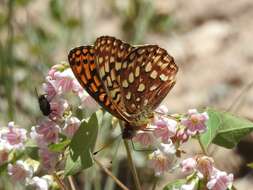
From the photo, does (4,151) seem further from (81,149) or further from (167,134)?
(167,134)

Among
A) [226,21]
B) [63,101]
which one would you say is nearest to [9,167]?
[63,101]

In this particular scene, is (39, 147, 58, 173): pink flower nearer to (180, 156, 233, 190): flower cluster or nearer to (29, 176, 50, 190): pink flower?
(29, 176, 50, 190): pink flower

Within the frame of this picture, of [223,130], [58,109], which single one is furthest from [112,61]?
[223,130]

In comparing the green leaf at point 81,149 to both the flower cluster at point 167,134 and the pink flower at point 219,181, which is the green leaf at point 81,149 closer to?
the flower cluster at point 167,134

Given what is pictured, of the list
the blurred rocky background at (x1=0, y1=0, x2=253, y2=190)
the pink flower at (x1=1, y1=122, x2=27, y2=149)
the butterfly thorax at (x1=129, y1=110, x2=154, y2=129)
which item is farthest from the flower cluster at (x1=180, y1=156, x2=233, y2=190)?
the blurred rocky background at (x1=0, y1=0, x2=253, y2=190)

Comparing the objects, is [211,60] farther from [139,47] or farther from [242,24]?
[139,47]

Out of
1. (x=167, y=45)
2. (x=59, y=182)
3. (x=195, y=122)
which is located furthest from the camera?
(x=167, y=45)
